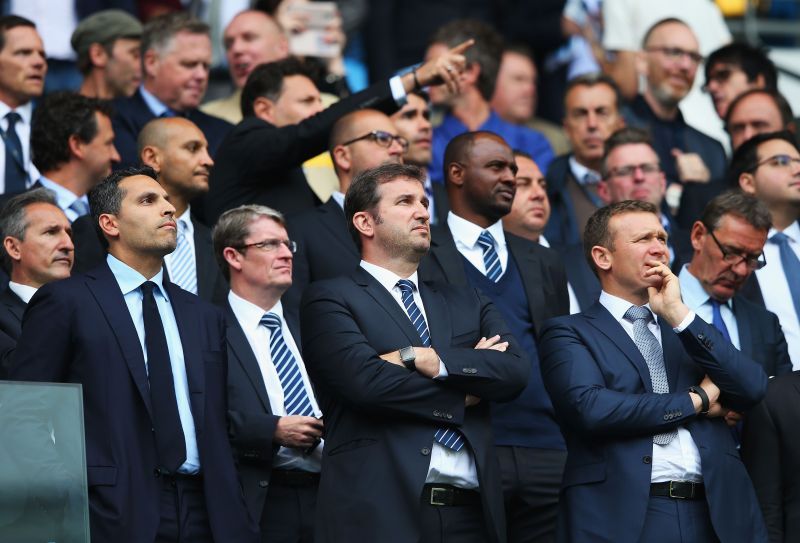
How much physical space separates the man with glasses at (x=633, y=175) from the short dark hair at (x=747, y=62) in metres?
2.06

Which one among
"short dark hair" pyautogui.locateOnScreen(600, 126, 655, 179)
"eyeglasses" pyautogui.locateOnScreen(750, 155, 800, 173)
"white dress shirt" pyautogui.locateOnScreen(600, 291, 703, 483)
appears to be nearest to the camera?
"white dress shirt" pyautogui.locateOnScreen(600, 291, 703, 483)

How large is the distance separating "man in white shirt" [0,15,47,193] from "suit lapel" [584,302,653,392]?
401cm

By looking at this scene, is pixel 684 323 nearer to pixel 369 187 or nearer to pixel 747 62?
pixel 369 187

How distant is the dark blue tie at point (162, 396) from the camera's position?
6777 millimetres

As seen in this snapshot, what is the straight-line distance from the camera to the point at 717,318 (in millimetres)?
8336

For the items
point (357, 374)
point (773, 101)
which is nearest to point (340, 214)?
point (357, 374)

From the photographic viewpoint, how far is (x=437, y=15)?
13555 millimetres

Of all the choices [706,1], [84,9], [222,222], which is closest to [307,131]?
[222,222]

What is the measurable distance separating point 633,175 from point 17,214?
383cm

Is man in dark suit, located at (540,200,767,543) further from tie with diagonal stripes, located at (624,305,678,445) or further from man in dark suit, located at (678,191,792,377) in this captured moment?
man in dark suit, located at (678,191,792,377)

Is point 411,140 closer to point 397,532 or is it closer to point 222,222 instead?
point 222,222

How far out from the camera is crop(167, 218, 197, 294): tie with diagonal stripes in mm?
8516

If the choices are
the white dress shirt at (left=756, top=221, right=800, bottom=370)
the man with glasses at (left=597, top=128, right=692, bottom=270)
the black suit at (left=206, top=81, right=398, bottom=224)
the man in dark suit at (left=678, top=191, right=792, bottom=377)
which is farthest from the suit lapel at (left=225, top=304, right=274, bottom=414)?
the man with glasses at (left=597, top=128, right=692, bottom=270)

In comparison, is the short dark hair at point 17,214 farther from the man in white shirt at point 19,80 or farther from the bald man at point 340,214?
the man in white shirt at point 19,80
